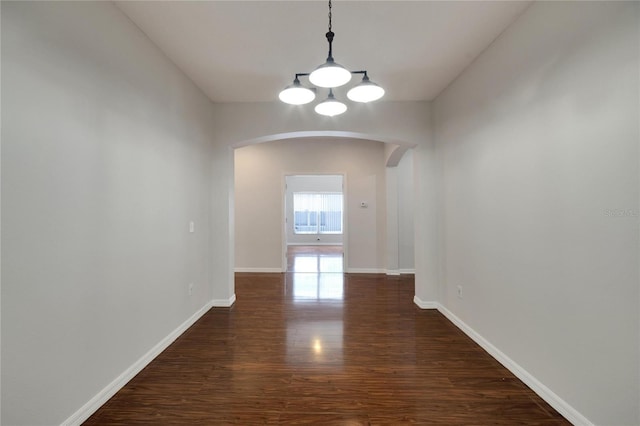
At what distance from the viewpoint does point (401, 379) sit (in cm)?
225

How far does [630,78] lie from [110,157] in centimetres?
307

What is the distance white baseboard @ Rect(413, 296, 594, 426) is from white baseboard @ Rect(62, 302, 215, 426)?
2986 millimetres

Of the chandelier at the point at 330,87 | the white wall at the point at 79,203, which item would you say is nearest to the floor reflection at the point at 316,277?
the white wall at the point at 79,203

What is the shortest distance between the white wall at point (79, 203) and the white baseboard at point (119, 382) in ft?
0.15

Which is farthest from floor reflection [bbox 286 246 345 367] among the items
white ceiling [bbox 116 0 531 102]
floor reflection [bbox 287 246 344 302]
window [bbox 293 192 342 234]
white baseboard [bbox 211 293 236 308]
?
window [bbox 293 192 342 234]

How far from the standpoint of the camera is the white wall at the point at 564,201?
1.47 meters

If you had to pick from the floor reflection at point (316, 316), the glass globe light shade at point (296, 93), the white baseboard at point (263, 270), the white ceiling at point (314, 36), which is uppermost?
the white ceiling at point (314, 36)

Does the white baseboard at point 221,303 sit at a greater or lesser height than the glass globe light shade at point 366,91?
lesser

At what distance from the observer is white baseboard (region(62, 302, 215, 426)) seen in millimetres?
1758

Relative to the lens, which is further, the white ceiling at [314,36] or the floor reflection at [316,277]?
the floor reflection at [316,277]

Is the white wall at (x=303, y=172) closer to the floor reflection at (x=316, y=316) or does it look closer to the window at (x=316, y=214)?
the floor reflection at (x=316, y=316)

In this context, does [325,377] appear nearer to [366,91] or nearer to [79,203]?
[79,203]

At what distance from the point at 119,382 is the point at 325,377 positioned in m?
1.52

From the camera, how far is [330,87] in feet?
7.84
